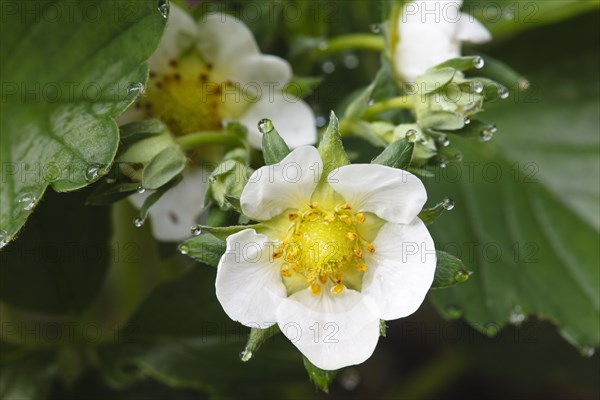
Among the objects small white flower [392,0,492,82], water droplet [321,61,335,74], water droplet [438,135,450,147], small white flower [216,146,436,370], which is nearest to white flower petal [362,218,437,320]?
small white flower [216,146,436,370]

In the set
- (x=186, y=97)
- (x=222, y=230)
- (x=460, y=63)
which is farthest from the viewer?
(x=186, y=97)

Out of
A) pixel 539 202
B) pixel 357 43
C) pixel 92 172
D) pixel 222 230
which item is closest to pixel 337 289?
pixel 222 230

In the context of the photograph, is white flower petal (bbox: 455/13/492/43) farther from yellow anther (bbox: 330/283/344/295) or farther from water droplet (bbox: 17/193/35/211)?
water droplet (bbox: 17/193/35/211)

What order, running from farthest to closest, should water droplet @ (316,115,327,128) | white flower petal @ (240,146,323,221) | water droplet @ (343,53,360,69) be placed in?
water droplet @ (343,53,360,69)
water droplet @ (316,115,327,128)
white flower petal @ (240,146,323,221)

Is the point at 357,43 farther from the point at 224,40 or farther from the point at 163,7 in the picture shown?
the point at 163,7

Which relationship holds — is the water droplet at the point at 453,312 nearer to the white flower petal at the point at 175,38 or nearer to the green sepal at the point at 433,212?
the green sepal at the point at 433,212

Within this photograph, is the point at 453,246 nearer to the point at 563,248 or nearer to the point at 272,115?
the point at 563,248
